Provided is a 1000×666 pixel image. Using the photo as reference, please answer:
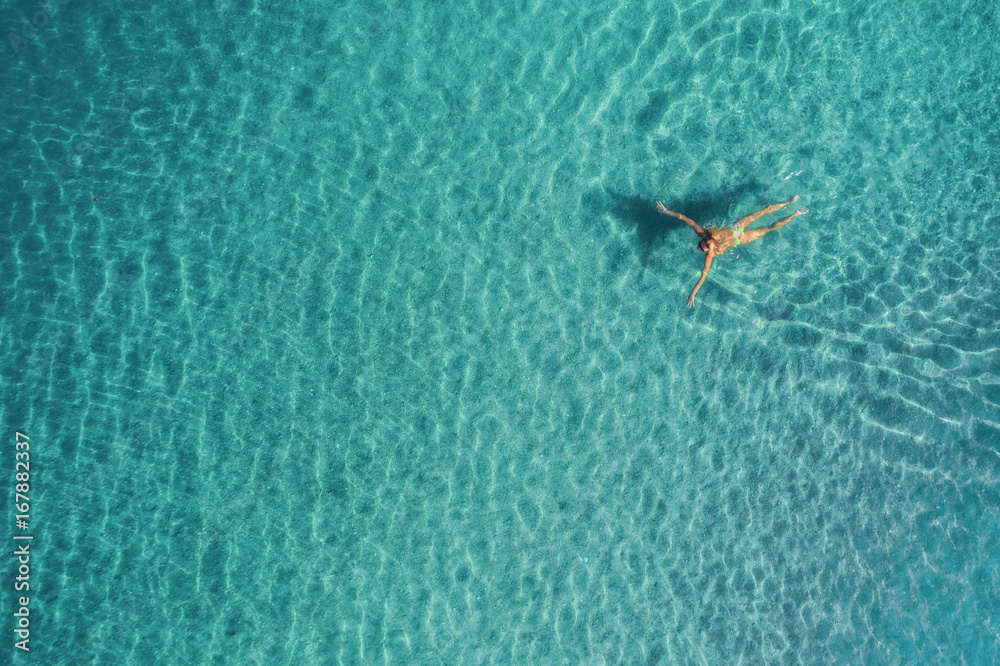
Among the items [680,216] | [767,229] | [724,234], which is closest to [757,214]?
[767,229]

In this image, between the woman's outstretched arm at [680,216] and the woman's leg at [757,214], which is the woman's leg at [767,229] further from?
the woman's outstretched arm at [680,216]

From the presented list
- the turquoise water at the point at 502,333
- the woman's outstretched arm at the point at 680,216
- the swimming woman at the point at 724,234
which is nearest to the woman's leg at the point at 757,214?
the swimming woman at the point at 724,234

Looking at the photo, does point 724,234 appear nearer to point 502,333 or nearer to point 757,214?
point 757,214

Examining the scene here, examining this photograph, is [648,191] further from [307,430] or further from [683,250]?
[307,430]

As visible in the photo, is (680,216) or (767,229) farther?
(767,229)

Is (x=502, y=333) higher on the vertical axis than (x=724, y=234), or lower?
lower

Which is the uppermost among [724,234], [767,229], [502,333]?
[767,229]
